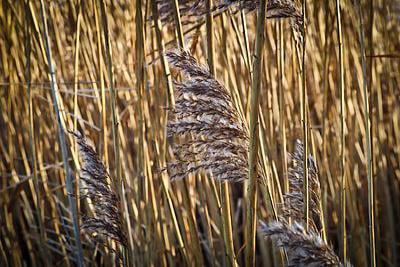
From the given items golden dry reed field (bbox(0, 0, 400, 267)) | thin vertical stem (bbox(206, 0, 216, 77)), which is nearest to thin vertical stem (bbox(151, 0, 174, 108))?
golden dry reed field (bbox(0, 0, 400, 267))

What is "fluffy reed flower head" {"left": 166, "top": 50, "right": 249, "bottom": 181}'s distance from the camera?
34.7 inches

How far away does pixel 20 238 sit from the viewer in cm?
241

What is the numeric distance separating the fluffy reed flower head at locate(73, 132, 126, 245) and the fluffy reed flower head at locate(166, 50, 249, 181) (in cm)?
27

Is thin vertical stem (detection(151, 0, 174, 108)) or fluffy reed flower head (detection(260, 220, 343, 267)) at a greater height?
thin vertical stem (detection(151, 0, 174, 108))

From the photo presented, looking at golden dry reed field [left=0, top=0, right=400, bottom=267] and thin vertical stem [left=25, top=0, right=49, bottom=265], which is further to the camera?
thin vertical stem [left=25, top=0, right=49, bottom=265]

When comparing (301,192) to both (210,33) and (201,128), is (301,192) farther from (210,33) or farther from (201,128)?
(210,33)

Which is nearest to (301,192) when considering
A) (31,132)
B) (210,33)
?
(210,33)

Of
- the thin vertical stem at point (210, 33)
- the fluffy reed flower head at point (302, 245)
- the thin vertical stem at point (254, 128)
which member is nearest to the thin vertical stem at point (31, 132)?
the thin vertical stem at point (210, 33)

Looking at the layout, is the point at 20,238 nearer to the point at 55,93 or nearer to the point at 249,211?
the point at 55,93

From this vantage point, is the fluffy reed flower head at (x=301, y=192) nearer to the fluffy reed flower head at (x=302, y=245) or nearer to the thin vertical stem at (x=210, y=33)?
the fluffy reed flower head at (x=302, y=245)

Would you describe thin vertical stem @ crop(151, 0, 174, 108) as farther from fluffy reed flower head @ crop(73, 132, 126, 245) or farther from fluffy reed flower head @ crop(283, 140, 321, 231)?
fluffy reed flower head @ crop(283, 140, 321, 231)

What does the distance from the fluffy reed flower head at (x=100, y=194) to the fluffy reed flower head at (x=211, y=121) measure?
0.88ft

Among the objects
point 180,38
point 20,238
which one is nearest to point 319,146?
point 180,38

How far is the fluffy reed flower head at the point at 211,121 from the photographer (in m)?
0.88
